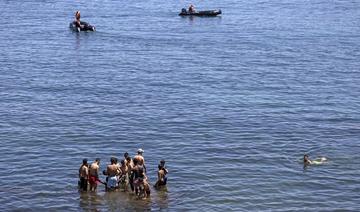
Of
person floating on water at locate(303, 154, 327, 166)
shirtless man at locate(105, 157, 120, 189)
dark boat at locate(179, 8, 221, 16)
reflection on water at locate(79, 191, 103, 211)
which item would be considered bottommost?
reflection on water at locate(79, 191, 103, 211)

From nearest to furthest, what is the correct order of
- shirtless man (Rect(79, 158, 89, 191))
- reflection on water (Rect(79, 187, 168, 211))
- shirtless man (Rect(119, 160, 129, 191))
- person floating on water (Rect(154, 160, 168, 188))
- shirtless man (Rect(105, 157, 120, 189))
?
reflection on water (Rect(79, 187, 168, 211))
shirtless man (Rect(79, 158, 89, 191))
shirtless man (Rect(105, 157, 120, 189))
person floating on water (Rect(154, 160, 168, 188))
shirtless man (Rect(119, 160, 129, 191))

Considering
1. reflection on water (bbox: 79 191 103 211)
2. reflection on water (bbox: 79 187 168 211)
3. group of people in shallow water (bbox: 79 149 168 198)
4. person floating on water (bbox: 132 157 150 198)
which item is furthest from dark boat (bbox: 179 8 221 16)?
person floating on water (bbox: 132 157 150 198)

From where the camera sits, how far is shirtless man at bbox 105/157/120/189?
36.1 meters

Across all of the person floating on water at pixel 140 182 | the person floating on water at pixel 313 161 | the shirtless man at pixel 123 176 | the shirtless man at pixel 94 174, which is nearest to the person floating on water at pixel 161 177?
the person floating on water at pixel 140 182

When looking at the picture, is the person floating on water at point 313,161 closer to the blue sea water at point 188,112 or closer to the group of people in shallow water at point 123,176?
the blue sea water at point 188,112

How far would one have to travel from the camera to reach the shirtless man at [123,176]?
36.8 metres

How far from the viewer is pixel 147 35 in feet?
282

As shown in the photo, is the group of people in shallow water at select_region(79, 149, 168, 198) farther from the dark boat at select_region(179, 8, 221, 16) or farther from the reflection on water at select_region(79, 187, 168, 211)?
the dark boat at select_region(179, 8, 221, 16)

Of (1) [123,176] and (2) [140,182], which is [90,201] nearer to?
(1) [123,176]

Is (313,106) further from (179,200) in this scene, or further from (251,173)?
(179,200)

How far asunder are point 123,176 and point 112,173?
1.10m

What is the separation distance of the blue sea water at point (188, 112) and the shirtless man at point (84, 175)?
0.73 meters

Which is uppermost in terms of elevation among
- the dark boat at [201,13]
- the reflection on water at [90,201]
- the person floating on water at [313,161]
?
the dark boat at [201,13]

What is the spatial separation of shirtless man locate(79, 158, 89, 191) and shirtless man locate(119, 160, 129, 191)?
1.92 metres
